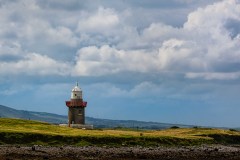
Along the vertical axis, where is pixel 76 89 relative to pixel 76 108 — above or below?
above

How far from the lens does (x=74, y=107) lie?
456 feet

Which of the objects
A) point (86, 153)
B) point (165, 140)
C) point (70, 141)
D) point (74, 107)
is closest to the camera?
point (86, 153)

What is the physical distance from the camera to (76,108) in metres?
139

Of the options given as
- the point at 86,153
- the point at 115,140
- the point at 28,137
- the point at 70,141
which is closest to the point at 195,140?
the point at 115,140

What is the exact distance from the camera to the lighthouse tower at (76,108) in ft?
455

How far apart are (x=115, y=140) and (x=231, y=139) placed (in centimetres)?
5229

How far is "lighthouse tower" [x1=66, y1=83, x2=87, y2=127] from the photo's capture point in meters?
139

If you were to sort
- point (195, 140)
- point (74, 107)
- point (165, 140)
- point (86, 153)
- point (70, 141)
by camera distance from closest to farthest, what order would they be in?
point (86, 153)
point (70, 141)
point (165, 140)
point (195, 140)
point (74, 107)

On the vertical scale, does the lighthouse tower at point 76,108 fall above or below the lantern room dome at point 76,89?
below

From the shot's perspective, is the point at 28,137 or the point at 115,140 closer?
the point at 28,137

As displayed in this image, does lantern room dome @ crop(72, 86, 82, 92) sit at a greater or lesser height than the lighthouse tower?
greater

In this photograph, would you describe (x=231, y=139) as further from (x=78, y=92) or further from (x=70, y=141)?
(x=70, y=141)

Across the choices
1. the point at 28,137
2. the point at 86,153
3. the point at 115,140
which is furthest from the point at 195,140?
the point at 86,153

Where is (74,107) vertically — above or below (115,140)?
above
